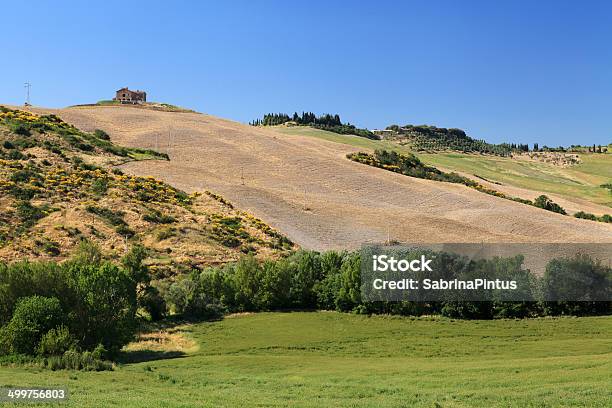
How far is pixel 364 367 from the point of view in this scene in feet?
128

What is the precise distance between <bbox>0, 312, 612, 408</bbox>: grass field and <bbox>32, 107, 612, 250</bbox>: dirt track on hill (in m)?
31.2

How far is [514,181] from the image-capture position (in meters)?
177

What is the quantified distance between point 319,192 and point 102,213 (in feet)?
128

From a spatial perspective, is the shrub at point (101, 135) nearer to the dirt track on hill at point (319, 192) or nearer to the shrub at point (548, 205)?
the dirt track on hill at point (319, 192)

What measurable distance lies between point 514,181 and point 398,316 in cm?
13036

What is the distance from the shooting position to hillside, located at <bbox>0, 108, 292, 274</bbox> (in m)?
75.1

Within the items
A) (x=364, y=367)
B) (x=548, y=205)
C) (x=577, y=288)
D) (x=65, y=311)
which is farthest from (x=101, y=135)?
(x=364, y=367)

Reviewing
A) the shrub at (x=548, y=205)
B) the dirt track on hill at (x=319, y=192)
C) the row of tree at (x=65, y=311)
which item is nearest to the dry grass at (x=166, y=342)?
the row of tree at (x=65, y=311)

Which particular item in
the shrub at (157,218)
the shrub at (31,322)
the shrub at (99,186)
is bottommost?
the shrub at (31,322)

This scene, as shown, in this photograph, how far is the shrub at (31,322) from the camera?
42.1 meters

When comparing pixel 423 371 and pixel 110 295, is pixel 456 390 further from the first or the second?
pixel 110 295

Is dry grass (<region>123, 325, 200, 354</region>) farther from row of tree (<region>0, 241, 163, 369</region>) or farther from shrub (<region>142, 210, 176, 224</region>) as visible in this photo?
shrub (<region>142, 210, 176, 224</region>)

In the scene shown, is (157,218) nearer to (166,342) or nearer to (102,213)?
(102,213)

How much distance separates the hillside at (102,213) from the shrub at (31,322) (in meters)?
26.4
